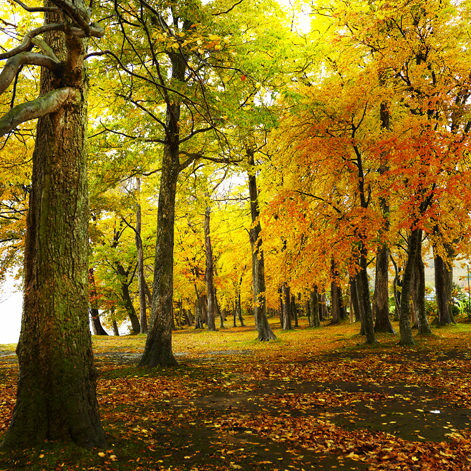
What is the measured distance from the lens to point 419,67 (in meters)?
12.0

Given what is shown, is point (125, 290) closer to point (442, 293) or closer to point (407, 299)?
point (442, 293)

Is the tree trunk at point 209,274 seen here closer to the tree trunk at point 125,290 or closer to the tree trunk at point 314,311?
the tree trunk at point 125,290

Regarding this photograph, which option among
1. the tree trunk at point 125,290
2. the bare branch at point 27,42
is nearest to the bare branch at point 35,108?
the bare branch at point 27,42

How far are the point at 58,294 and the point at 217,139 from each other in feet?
19.8

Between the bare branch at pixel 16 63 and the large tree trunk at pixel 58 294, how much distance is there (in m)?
0.36

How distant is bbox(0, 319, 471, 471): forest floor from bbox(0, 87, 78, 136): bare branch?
9.95 feet

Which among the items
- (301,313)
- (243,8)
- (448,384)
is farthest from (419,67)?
(301,313)

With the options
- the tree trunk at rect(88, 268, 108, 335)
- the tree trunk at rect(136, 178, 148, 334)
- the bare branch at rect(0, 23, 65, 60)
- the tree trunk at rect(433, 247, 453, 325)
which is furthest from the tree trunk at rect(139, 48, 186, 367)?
the tree trunk at rect(88, 268, 108, 335)

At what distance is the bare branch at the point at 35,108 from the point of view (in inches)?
125

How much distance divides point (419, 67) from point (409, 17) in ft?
6.74

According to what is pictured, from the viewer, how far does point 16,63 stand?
3.16 metres

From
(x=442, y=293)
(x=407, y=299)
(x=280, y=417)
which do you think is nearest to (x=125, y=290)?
(x=442, y=293)

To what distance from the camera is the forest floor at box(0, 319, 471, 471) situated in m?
4.09

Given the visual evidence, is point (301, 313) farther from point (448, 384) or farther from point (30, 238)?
point (30, 238)
